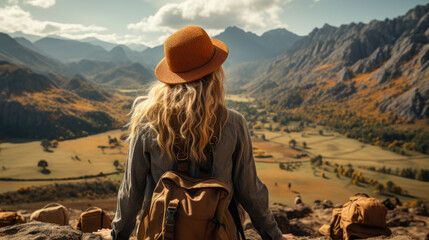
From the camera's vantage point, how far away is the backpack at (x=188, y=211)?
4.47ft

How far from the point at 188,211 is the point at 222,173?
42cm

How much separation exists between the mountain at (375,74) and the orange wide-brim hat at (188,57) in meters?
91.9

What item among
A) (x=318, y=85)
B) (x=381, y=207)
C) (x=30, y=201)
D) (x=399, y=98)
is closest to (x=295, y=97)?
(x=318, y=85)

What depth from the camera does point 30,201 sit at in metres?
27.9

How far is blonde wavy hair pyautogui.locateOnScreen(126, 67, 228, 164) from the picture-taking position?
1562 mm

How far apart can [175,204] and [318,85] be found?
12709 centimetres

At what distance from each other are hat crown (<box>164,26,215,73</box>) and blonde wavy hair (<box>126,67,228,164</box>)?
5.0 inches

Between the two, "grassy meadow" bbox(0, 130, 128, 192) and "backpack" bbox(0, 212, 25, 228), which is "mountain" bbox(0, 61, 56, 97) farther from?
"backpack" bbox(0, 212, 25, 228)

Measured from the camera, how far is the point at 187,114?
1.55 metres

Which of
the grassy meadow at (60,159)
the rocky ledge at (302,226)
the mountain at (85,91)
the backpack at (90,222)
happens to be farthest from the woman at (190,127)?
the mountain at (85,91)

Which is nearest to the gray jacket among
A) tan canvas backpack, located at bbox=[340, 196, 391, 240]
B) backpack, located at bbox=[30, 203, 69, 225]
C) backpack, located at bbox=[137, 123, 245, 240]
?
backpack, located at bbox=[137, 123, 245, 240]

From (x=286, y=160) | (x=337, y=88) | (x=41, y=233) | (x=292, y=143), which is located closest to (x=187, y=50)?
(x=41, y=233)

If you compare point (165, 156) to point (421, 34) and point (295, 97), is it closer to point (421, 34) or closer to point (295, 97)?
point (295, 97)

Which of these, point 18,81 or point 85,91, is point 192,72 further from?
point 85,91
